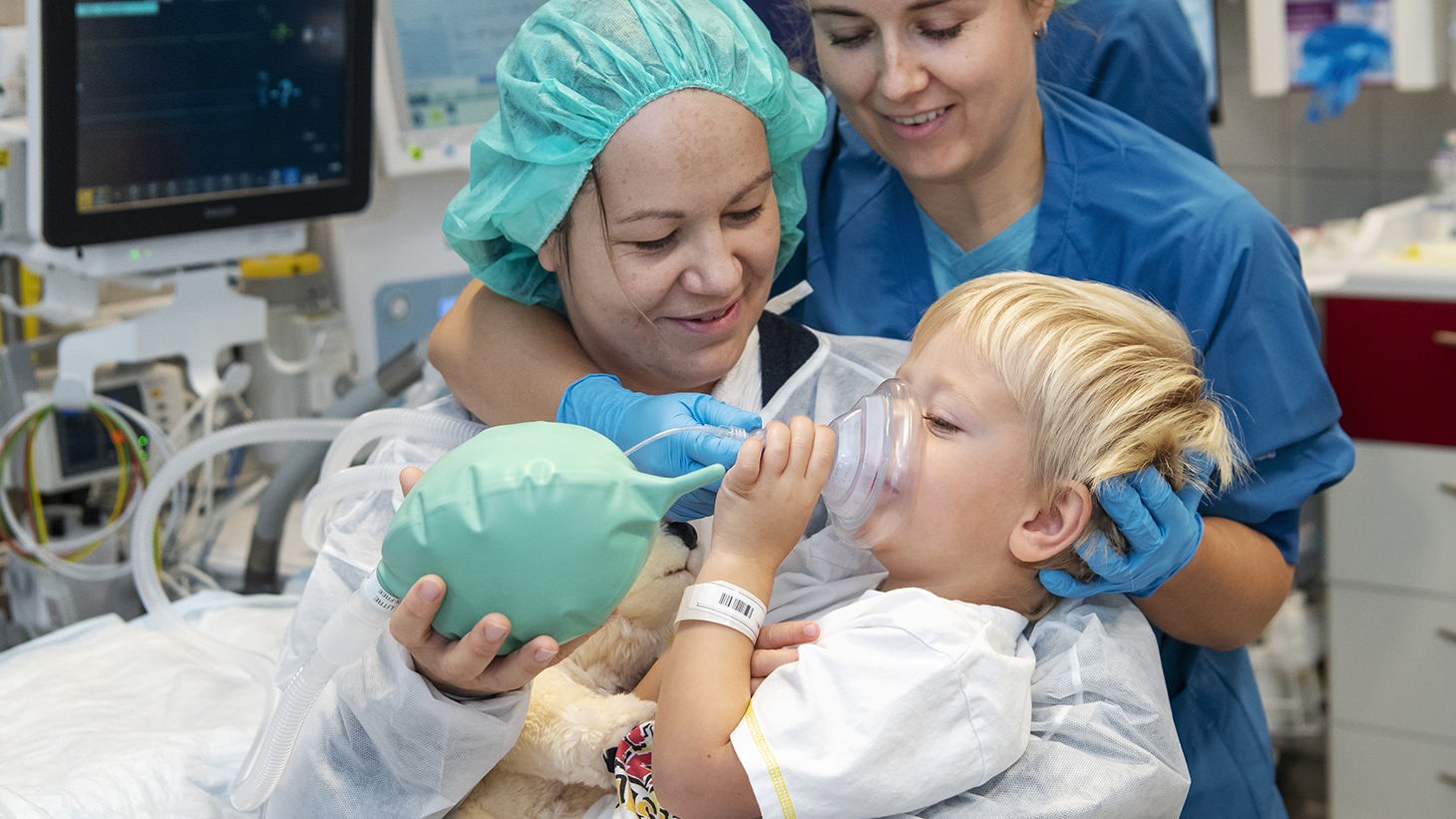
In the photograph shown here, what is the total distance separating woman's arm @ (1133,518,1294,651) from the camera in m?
1.28

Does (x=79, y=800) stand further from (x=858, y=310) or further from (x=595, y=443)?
(x=858, y=310)

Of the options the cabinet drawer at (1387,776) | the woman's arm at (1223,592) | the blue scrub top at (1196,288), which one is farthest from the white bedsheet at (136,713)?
the cabinet drawer at (1387,776)

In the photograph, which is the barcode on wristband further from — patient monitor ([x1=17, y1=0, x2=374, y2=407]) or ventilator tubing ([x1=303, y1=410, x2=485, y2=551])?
patient monitor ([x1=17, y1=0, x2=374, y2=407])

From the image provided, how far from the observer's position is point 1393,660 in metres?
2.74

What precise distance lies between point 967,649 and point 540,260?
2.11 ft

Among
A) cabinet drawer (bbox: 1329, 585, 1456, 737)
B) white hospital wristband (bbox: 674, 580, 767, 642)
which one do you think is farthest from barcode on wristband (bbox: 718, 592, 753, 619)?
cabinet drawer (bbox: 1329, 585, 1456, 737)

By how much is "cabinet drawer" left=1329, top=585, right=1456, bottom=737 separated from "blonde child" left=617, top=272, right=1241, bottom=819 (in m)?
1.72

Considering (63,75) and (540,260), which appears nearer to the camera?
(540,260)

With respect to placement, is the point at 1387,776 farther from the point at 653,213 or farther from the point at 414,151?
the point at 414,151

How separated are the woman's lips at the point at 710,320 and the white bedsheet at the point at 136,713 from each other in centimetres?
68

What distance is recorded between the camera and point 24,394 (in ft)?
6.85

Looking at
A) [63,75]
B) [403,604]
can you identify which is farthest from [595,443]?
[63,75]

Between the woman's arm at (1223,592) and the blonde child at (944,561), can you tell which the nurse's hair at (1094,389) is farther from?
the woman's arm at (1223,592)

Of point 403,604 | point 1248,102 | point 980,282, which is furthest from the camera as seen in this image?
point 1248,102
